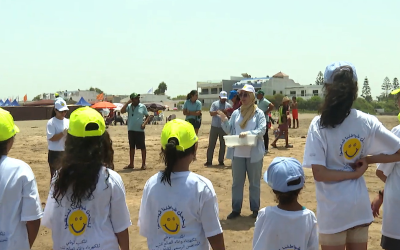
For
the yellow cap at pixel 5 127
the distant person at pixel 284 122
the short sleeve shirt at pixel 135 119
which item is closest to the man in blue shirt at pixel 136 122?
the short sleeve shirt at pixel 135 119

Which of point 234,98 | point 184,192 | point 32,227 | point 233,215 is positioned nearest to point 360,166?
point 184,192

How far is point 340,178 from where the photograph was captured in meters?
2.92

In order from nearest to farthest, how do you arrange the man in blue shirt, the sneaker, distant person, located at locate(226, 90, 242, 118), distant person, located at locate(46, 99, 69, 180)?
the sneaker < distant person, located at locate(46, 99, 69, 180) < distant person, located at locate(226, 90, 242, 118) < the man in blue shirt

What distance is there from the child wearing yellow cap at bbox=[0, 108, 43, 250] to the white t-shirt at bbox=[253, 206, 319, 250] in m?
1.50

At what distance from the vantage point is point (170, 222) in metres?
2.72

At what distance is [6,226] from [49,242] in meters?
3.10

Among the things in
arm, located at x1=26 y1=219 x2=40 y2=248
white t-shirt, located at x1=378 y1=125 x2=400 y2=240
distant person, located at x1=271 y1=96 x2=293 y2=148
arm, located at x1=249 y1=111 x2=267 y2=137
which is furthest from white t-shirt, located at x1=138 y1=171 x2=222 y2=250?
distant person, located at x1=271 y1=96 x2=293 y2=148

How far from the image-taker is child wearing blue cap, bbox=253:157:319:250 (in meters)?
2.66

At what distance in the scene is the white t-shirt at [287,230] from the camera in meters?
2.66

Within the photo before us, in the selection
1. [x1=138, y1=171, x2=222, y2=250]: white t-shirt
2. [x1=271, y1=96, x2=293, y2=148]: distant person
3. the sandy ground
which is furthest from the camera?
[x1=271, y1=96, x2=293, y2=148]: distant person

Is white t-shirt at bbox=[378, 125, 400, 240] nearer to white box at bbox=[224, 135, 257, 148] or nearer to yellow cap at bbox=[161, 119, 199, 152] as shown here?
yellow cap at bbox=[161, 119, 199, 152]

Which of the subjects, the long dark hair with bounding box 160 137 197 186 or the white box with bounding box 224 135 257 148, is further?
the white box with bounding box 224 135 257 148

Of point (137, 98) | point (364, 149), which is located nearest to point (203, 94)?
point (137, 98)

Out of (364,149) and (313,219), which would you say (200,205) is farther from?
(364,149)
